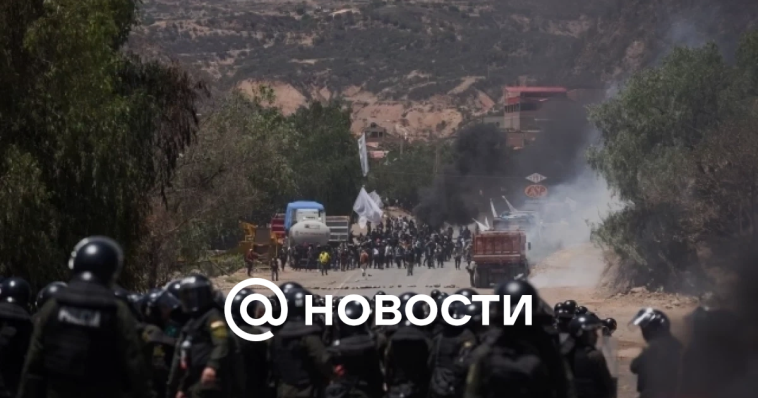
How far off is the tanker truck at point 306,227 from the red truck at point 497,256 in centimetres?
1509

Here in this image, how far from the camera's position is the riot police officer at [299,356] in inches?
405

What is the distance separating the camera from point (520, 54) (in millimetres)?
179000

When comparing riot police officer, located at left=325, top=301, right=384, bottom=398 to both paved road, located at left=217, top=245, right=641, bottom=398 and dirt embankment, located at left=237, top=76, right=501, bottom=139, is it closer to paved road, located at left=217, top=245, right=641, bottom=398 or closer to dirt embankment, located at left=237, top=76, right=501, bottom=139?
paved road, located at left=217, top=245, right=641, bottom=398

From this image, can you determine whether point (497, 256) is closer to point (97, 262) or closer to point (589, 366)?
point (589, 366)

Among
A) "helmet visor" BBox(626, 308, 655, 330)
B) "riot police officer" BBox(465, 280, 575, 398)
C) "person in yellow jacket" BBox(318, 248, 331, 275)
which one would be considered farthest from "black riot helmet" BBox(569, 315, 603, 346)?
"person in yellow jacket" BBox(318, 248, 331, 275)

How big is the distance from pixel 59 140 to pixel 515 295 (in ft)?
44.8

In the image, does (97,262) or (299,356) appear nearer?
(97,262)

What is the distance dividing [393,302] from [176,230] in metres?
21.9

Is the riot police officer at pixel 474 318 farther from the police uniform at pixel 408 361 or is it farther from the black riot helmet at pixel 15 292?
the black riot helmet at pixel 15 292

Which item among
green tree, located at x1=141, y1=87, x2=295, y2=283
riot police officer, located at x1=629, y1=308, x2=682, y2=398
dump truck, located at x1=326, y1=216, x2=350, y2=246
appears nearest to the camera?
riot police officer, located at x1=629, y1=308, x2=682, y2=398

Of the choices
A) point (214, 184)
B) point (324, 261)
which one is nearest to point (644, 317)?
point (214, 184)

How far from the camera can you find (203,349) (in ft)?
29.3

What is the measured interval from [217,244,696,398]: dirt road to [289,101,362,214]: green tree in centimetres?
2697

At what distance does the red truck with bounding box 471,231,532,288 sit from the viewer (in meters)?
46.8
